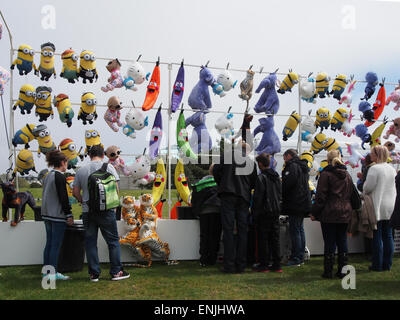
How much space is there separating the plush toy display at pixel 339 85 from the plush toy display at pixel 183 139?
2.78 meters

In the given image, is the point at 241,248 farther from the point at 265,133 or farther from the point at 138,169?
the point at 265,133

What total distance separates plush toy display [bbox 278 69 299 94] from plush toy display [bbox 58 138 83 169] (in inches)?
134

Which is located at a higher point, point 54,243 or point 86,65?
point 86,65

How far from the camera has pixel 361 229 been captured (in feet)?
14.8

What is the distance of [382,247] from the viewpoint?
13.7 feet

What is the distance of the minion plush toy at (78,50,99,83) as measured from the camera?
212 inches

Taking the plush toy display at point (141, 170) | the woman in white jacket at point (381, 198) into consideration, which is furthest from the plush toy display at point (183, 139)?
the woman in white jacket at point (381, 198)

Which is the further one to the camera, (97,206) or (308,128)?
(308,128)

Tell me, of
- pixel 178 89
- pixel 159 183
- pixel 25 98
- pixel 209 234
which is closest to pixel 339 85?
pixel 178 89

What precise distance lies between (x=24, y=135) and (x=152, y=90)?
188 centimetres

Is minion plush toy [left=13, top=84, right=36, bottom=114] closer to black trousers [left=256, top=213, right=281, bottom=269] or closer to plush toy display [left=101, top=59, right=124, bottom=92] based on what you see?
plush toy display [left=101, top=59, right=124, bottom=92]

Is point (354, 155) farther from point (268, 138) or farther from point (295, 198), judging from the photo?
point (295, 198)
